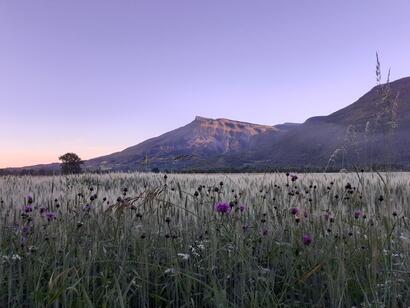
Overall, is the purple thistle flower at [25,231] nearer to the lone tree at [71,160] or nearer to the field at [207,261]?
the field at [207,261]

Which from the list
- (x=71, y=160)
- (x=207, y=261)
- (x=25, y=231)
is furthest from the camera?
(x=71, y=160)

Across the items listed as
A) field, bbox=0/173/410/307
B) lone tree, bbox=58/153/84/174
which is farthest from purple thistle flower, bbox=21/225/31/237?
lone tree, bbox=58/153/84/174

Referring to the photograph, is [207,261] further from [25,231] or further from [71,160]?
[71,160]

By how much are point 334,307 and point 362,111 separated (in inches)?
6591

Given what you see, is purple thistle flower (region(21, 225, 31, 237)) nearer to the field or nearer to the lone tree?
→ the field

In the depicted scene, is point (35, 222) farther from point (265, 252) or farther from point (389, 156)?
point (389, 156)

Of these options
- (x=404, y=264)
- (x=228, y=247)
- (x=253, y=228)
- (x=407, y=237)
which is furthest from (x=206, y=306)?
(x=407, y=237)

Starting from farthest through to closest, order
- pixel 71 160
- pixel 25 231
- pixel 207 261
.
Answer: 1. pixel 71 160
2. pixel 25 231
3. pixel 207 261

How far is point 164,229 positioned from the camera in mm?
4309

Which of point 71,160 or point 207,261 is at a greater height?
point 71,160

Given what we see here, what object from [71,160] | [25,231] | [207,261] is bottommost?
[207,261]

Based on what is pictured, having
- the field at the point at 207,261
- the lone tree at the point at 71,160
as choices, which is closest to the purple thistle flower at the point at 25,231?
the field at the point at 207,261

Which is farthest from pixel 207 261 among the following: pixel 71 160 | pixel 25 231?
pixel 71 160

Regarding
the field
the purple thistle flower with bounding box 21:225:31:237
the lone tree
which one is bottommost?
the field
